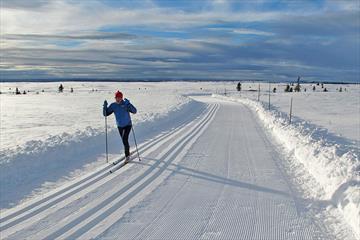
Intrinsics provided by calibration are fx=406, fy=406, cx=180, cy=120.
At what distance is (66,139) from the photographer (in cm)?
1267

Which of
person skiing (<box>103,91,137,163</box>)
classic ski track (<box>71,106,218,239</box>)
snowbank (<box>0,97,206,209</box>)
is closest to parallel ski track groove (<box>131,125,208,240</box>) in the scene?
classic ski track (<box>71,106,218,239</box>)

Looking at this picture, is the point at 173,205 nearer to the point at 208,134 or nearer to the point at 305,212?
the point at 305,212

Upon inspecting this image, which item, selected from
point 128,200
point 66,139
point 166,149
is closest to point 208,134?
point 166,149

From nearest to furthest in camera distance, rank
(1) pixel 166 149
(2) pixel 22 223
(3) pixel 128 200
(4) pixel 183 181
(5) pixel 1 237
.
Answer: (5) pixel 1 237 → (2) pixel 22 223 → (3) pixel 128 200 → (4) pixel 183 181 → (1) pixel 166 149

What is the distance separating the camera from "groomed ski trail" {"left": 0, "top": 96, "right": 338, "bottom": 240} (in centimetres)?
570

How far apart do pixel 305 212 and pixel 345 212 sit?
0.63m

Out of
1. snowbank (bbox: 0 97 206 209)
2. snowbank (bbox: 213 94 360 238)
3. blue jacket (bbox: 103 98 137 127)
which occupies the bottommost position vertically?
snowbank (bbox: 0 97 206 209)

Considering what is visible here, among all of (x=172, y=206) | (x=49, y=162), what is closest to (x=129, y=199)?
(x=172, y=206)

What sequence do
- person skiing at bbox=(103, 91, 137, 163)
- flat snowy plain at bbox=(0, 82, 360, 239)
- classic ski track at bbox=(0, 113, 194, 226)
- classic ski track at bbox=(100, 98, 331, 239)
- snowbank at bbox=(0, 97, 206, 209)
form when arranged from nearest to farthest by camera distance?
classic ski track at bbox=(100, 98, 331, 239) < flat snowy plain at bbox=(0, 82, 360, 239) < classic ski track at bbox=(0, 113, 194, 226) < snowbank at bbox=(0, 97, 206, 209) < person skiing at bbox=(103, 91, 137, 163)

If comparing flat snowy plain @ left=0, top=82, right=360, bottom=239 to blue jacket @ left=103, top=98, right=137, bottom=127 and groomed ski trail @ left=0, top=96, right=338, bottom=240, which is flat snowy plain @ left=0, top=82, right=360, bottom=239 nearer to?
groomed ski trail @ left=0, top=96, right=338, bottom=240

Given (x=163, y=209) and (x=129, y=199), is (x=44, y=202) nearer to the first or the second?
(x=129, y=199)

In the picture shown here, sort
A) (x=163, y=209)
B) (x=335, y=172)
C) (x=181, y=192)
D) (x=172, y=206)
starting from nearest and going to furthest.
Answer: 1. (x=163, y=209)
2. (x=172, y=206)
3. (x=181, y=192)
4. (x=335, y=172)

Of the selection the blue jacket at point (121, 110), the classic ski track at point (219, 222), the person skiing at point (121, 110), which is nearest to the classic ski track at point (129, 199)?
the classic ski track at point (219, 222)

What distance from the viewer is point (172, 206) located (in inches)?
269
